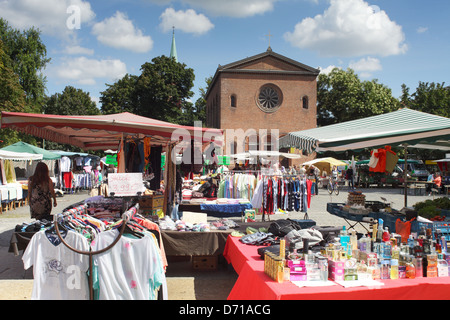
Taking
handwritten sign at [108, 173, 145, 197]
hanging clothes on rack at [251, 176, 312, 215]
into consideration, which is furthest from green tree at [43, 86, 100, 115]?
handwritten sign at [108, 173, 145, 197]

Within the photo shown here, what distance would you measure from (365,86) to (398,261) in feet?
137

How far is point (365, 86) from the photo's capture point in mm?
41688

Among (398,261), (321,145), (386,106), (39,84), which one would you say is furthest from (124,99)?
(398,261)

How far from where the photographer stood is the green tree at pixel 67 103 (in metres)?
40.5

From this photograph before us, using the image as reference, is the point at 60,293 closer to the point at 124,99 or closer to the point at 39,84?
the point at 39,84

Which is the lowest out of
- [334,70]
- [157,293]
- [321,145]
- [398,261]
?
[157,293]

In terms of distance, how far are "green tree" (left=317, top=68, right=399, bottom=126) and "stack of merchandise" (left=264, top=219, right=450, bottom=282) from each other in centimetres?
3952

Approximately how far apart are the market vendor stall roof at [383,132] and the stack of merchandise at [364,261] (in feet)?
6.37

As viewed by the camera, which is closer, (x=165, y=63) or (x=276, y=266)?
(x=276, y=266)

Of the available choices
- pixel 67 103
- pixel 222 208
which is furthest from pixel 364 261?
pixel 67 103

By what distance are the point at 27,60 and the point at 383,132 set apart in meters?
34.2

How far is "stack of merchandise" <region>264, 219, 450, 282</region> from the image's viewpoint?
3344mm

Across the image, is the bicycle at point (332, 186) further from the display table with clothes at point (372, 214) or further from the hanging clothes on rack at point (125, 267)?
the hanging clothes on rack at point (125, 267)

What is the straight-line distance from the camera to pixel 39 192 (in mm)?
7504
